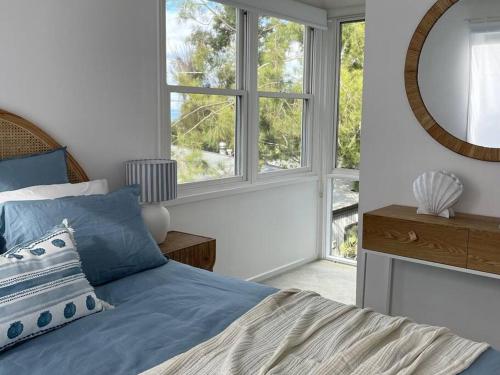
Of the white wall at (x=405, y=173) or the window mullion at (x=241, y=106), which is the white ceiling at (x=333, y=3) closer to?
the window mullion at (x=241, y=106)

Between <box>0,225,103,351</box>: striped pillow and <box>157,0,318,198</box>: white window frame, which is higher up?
<box>157,0,318,198</box>: white window frame

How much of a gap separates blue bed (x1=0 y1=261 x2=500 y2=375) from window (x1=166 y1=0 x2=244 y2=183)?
4.88 ft

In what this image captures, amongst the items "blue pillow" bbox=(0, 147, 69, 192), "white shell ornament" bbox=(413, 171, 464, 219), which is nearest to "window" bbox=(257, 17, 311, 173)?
"white shell ornament" bbox=(413, 171, 464, 219)

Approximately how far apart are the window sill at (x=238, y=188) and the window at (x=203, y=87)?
0.33 ft

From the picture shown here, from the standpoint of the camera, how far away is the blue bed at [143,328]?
1.48m

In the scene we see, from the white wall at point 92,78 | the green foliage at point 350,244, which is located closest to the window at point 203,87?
the white wall at point 92,78

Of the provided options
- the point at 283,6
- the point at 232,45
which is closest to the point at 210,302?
the point at 232,45

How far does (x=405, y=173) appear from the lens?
296 centimetres

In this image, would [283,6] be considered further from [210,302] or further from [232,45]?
[210,302]

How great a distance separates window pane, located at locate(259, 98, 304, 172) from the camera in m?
4.23

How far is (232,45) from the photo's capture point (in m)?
3.86

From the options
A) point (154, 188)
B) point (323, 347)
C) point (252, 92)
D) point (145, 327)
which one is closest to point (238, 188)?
point (252, 92)

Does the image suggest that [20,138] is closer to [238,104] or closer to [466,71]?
[238,104]

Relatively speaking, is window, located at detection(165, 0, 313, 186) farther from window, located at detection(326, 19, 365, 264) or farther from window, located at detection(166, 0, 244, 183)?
window, located at detection(326, 19, 365, 264)
